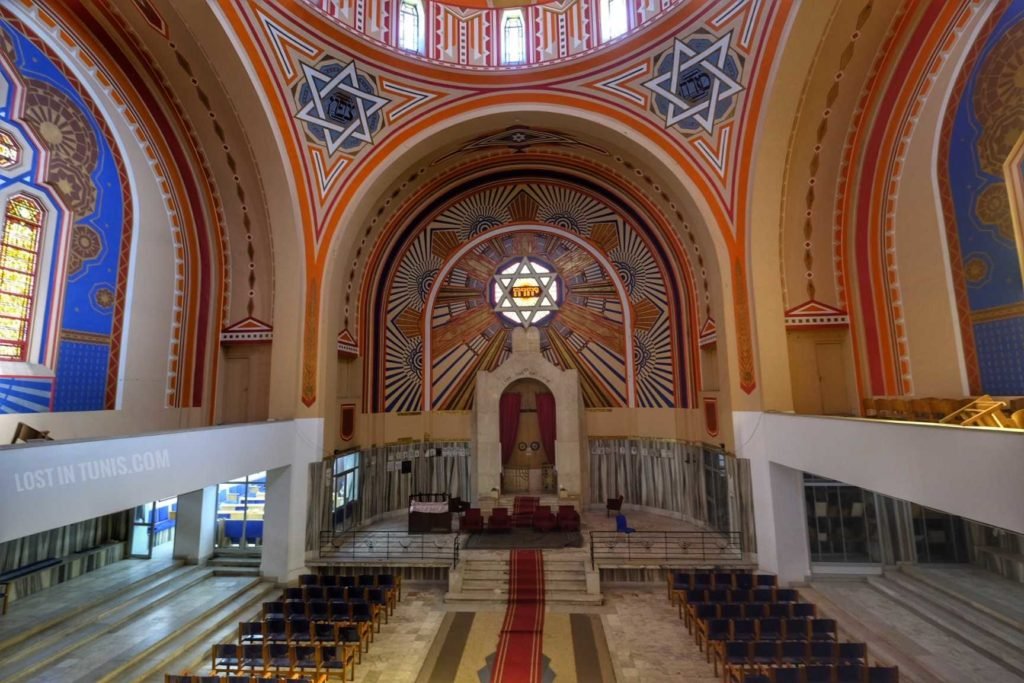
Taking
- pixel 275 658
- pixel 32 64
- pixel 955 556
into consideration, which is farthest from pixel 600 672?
pixel 32 64

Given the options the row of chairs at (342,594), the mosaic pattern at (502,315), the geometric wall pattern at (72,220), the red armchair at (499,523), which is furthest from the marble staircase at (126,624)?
the mosaic pattern at (502,315)

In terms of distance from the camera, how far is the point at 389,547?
1245 cm

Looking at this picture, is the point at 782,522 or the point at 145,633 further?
the point at 782,522

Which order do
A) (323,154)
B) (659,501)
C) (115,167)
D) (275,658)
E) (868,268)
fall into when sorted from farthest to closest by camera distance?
1. (659,501)
2. (323,154)
3. (868,268)
4. (115,167)
5. (275,658)

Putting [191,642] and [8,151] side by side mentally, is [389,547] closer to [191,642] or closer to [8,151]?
[191,642]

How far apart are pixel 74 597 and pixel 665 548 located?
1170 cm

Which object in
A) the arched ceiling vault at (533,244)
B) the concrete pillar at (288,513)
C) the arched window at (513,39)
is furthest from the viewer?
the arched ceiling vault at (533,244)

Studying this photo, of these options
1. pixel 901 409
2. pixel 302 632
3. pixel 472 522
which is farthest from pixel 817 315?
pixel 302 632

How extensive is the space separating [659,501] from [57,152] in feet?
53.8

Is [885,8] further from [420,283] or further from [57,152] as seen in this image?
[57,152]

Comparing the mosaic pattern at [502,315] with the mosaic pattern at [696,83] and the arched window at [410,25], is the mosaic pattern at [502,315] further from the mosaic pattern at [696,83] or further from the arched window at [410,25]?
the arched window at [410,25]

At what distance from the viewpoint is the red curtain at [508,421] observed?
16453mm

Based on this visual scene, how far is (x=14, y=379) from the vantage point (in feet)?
26.6

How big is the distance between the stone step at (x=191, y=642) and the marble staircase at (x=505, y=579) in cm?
382
